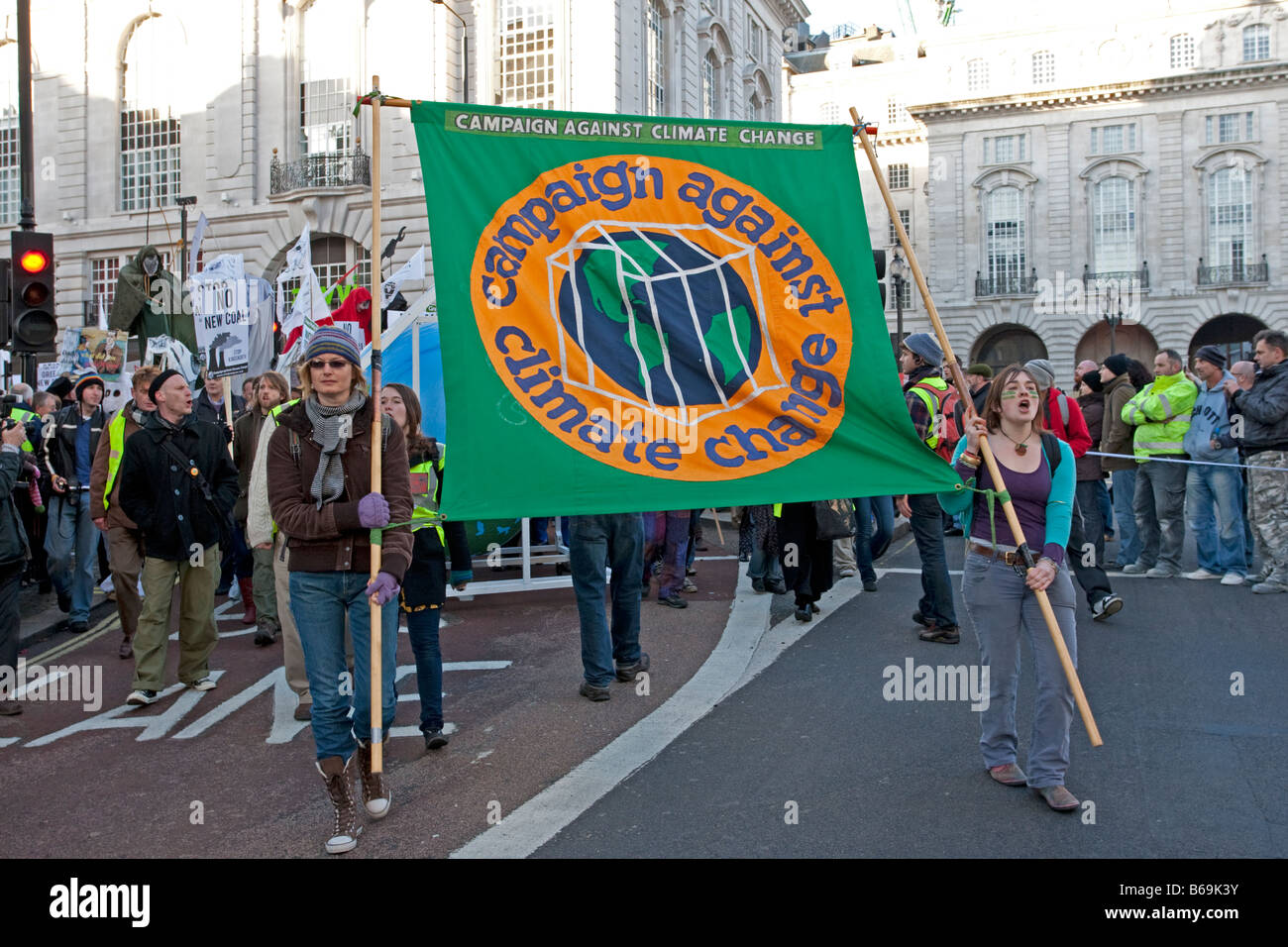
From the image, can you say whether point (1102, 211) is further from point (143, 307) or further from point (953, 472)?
point (953, 472)

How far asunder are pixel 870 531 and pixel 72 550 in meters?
6.87

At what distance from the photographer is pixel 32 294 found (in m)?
10.4

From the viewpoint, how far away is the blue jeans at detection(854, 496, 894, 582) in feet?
31.2

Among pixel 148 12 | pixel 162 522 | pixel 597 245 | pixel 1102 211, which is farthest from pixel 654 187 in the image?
pixel 1102 211

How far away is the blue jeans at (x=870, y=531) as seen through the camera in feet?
31.2

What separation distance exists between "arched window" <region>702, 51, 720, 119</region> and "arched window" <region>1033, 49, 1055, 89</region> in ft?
90.4

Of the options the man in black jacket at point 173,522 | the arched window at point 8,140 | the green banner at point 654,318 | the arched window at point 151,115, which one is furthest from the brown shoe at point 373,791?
the arched window at point 8,140

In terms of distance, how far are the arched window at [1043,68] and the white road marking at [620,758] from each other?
57.8 metres

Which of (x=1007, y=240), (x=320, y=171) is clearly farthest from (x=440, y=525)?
(x=1007, y=240)

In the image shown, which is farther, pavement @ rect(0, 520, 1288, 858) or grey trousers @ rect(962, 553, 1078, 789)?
grey trousers @ rect(962, 553, 1078, 789)

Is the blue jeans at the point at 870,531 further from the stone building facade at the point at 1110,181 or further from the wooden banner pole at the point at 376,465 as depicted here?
the stone building facade at the point at 1110,181

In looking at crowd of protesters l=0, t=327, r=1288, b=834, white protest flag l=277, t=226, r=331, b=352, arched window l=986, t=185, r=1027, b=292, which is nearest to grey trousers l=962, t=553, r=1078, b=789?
crowd of protesters l=0, t=327, r=1288, b=834

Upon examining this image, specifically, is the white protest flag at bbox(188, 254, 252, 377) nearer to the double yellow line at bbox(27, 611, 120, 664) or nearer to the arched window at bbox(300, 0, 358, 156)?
the double yellow line at bbox(27, 611, 120, 664)
